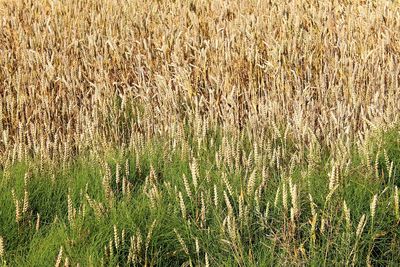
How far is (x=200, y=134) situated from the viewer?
2.91 meters

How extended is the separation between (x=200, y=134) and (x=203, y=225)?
0.80 metres

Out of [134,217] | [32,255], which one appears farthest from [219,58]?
[32,255]

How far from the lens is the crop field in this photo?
206cm

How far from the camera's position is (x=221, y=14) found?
4.45 metres

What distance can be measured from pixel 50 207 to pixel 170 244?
0.51 m

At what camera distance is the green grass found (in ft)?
6.48

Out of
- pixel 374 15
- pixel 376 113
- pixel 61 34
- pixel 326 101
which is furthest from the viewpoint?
pixel 61 34

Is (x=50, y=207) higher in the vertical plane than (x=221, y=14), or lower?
lower

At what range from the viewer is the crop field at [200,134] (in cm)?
206

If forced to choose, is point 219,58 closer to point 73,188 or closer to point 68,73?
point 68,73

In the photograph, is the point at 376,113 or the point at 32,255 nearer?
the point at 32,255

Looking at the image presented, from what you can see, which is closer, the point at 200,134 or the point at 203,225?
the point at 203,225

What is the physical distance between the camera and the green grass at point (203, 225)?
6.48ft

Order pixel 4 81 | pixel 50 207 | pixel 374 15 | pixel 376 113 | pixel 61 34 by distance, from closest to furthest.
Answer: pixel 50 207
pixel 376 113
pixel 4 81
pixel 374 15
pixel 61 34
